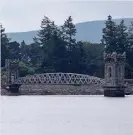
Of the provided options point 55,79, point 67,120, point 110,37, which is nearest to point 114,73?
point 55,79

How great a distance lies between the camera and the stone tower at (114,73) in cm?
8868

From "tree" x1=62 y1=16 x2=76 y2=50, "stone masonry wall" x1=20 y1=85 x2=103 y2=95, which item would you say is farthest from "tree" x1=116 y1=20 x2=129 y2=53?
"stone masonry wall" x1=20 y1=85 x2=103 y2=95

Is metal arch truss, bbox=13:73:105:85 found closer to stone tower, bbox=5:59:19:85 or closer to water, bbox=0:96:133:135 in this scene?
stone tower, bbox=5:59:19:85

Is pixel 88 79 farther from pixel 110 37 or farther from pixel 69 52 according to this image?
pixel 110 37

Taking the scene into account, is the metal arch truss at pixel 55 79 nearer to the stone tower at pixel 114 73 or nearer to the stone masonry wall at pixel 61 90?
the stone masonry wall at pixel 61 90

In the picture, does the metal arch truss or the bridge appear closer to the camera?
the bridge

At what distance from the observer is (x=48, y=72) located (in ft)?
336

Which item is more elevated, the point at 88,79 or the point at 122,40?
the point at 122,40

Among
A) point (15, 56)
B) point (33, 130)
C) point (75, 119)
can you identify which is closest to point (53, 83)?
point (15, 56)

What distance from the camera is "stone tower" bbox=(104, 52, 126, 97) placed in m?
88.7

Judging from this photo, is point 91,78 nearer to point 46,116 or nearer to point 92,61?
point 92,61

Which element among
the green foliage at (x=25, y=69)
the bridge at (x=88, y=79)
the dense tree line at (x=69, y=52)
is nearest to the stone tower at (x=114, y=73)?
the bridge at (x=88, y=79)

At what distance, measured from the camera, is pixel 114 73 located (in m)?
92.0

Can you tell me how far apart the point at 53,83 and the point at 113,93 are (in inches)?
383
